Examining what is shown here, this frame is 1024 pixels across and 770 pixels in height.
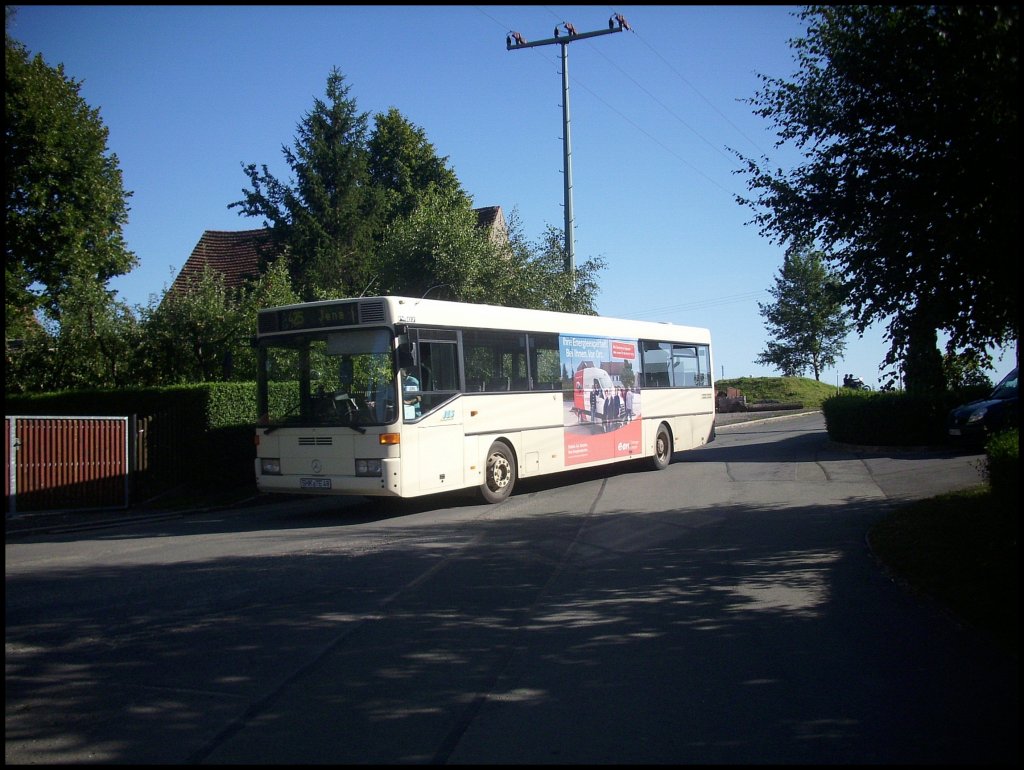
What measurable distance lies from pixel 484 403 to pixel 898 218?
709 centimetres

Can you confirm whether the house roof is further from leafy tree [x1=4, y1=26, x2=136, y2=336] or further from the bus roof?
the bus roof

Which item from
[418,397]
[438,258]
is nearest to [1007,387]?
[418,397]

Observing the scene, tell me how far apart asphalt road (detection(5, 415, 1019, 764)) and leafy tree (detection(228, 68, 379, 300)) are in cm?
2185

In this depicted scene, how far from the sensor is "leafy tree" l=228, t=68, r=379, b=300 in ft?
106

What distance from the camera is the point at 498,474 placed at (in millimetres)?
15023

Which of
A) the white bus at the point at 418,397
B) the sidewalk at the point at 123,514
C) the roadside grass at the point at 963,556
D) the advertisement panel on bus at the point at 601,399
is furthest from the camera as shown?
the advertisement panel on bus at the point at 601,399

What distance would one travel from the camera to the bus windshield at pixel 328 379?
12781mm

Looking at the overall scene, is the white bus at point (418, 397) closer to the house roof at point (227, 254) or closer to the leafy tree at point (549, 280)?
the leafy tree at point (549, 280)

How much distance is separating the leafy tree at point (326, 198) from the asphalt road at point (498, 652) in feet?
71.7

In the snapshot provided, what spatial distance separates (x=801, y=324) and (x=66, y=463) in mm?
50516

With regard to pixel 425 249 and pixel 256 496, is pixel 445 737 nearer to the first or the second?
pixel 256 496

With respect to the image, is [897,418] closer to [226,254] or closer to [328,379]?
[328,379]

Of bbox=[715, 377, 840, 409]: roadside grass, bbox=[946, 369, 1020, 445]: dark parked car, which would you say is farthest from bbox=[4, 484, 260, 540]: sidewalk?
bbox=[715, 377, 840, 409]: roadside grass

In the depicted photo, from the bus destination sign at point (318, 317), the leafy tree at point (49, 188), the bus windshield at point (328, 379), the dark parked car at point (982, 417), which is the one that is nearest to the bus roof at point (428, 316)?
the bus destination sign at point (318, 317)
